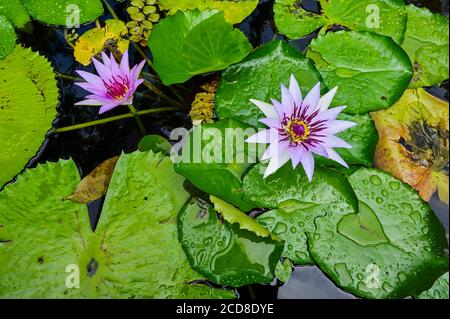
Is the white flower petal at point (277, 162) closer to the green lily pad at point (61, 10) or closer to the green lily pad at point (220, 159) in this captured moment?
the green lily pad at point (220, 159)

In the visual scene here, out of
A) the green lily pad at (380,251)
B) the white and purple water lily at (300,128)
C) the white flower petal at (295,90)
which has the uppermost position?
the white flower petal at (295,90)

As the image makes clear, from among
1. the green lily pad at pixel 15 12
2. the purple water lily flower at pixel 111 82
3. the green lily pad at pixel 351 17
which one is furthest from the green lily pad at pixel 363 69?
the green lily pad at pixel 15 12

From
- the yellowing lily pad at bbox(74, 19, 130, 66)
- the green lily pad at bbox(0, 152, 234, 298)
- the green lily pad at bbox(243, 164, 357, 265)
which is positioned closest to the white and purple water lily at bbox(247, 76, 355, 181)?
the green lily pad at bbox(243, 164, 357, 265)

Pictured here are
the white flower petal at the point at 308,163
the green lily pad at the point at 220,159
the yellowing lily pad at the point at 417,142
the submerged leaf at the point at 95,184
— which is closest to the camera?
the white flower petal at the point at 308,163

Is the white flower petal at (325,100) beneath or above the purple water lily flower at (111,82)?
beneath

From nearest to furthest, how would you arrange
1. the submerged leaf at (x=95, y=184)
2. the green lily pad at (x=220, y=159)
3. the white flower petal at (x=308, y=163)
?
the white flower petal at (x=308, y=163) < the green lily pad at (x=220, y=159) < the submerged leaf at (x=95, y=184)
